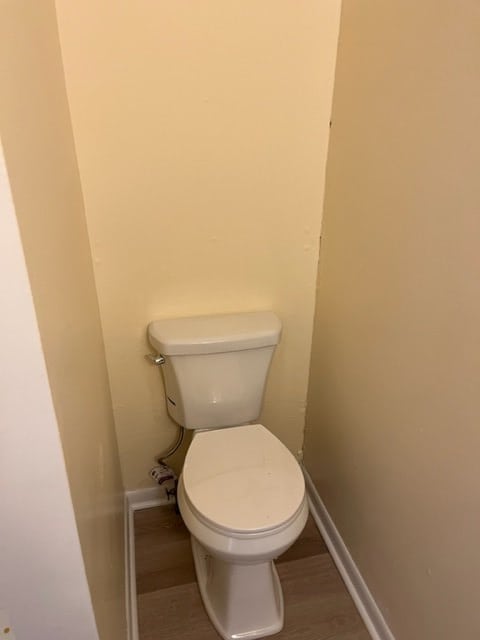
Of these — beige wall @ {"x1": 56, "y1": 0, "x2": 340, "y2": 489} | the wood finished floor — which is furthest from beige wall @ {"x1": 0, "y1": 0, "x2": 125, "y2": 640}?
the wood finished floor

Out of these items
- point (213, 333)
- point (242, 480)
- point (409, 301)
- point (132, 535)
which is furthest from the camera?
point (132, 535)

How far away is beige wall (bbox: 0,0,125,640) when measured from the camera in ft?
1.81

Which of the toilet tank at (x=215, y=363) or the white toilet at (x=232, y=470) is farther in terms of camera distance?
the toilet tank at (x=215, y=363)

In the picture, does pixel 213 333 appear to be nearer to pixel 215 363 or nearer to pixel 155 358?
pixel 215 363

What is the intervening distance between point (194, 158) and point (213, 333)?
509 millimetres

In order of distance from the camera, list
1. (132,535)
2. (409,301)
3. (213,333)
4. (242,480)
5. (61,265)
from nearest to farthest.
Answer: (61,265) < (409,301) < (242,480) < (213,333) < (132,535)

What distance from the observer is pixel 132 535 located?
1592 millimetres

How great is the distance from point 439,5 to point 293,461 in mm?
1123

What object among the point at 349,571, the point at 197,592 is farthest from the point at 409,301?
the point at 197,592

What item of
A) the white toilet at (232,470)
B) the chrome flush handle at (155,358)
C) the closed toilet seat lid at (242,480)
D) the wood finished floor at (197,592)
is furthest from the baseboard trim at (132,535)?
the chrome flush handle at (155,358)

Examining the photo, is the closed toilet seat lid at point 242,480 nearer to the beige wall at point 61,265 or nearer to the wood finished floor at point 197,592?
the beige wall at point 61,265

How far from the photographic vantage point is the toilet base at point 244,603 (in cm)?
128

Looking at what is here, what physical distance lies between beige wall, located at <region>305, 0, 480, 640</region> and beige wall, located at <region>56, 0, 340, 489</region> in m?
0.11

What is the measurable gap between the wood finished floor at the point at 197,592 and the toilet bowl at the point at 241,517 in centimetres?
5
